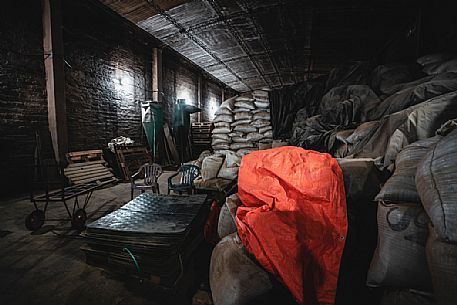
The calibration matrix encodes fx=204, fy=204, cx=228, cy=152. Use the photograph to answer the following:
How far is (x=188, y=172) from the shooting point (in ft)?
12.5

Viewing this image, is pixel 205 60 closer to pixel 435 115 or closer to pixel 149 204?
pixel 149 204

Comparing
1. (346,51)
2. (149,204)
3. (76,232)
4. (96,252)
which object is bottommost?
(76,232)

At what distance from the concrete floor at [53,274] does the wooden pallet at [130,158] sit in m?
2.62

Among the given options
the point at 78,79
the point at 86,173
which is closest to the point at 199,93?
the point at 78,79

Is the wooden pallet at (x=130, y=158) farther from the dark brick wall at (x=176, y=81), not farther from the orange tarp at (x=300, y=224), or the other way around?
the orange tarp at (x=300, y=224)

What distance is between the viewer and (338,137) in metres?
2.48

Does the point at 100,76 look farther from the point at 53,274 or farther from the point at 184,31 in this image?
the point at 53,274

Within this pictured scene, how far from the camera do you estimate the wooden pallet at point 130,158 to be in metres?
5.31

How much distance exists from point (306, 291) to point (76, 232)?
271 centimetres

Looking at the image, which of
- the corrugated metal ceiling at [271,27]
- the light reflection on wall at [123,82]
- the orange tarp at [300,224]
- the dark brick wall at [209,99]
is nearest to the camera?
the orange tarp at [300,224]

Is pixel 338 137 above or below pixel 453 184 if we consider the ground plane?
above

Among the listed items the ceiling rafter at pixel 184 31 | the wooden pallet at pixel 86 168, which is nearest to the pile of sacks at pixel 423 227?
the wooden pallet at pixel 86 168

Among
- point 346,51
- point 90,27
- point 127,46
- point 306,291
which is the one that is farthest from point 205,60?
point 306,291

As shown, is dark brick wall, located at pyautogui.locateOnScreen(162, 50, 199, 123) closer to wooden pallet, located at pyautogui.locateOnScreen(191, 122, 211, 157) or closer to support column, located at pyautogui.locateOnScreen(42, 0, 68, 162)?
wooden pallet, located at pyautogui.locateOnScreen(191, 122, 211, 157)
